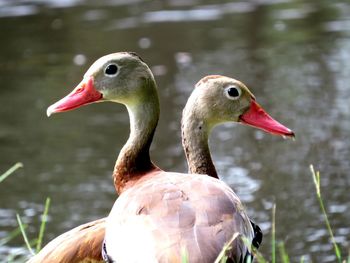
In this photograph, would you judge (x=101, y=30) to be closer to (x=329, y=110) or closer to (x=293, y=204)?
(x=329, y=110)

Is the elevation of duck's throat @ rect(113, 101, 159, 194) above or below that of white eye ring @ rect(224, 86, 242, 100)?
below

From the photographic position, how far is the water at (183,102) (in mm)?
8609

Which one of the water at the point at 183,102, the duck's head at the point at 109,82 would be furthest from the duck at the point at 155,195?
the water at the point at 183,102

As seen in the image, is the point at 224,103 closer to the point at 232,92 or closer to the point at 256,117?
the point at 232,92

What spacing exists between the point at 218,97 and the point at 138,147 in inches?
20.4

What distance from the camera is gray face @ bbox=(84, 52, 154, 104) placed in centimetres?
538

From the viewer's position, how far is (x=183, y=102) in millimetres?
11156

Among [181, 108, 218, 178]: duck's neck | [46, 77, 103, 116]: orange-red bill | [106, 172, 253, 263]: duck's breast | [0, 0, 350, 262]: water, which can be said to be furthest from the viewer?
[0, 0, 350, 262]: water

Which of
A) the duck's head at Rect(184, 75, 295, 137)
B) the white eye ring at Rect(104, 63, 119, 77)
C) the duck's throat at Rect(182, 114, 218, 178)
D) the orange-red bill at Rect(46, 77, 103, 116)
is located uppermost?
the white eye ring at Rect(104, 63, 119, 77)

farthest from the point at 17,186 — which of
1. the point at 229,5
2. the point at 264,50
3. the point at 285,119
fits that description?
the point at 229,5

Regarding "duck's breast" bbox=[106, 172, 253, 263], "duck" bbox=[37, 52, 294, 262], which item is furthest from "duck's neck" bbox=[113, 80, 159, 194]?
"duck's breast" bbox=[106, 172, 253, 263]

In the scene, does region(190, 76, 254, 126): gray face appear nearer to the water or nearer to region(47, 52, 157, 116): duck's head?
region(47, 52, 157, 116): duck's head

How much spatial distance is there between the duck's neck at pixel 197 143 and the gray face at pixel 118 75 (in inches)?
13.2

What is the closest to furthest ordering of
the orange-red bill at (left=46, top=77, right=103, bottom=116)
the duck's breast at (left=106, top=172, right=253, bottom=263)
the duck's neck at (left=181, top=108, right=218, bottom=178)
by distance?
the duck's breast at (left=106, top=172, right=253, bottom=263) < the orange-red bill at (left=46, top=77, right=103, bottom=116) < the duck's neck at (left=181, top=108, right=218, bottom=178)
